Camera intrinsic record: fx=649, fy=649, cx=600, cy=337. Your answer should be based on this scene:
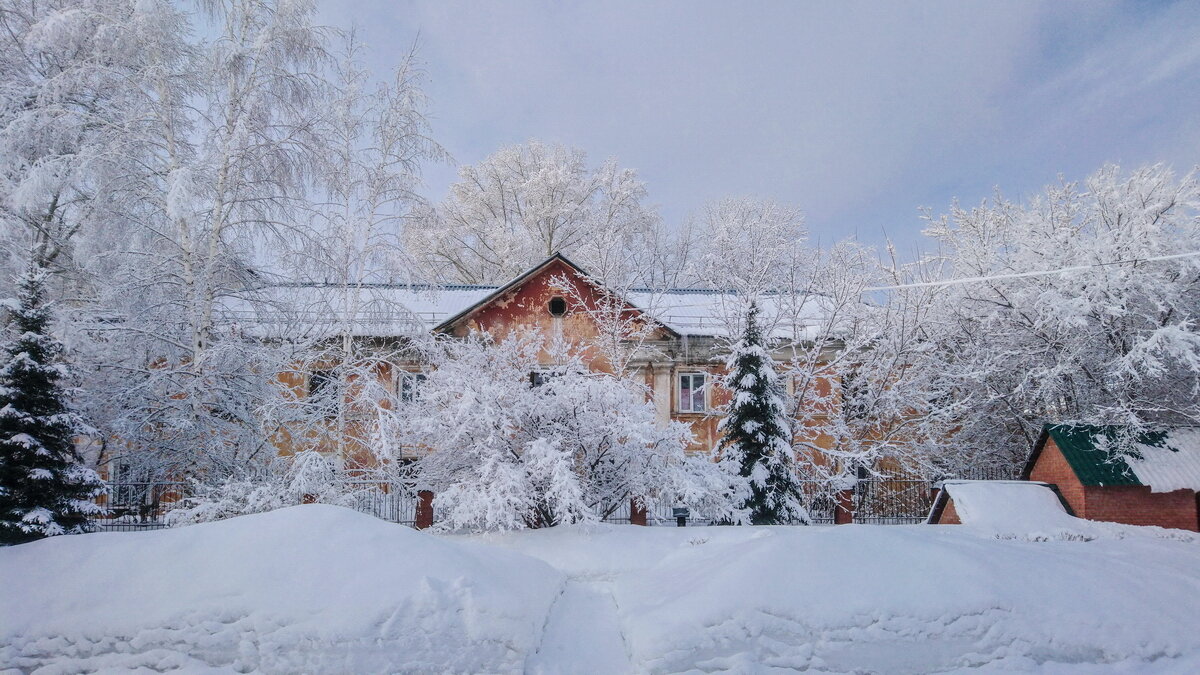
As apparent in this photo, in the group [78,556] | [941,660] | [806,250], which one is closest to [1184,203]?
[806,250]

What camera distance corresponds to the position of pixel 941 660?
5.71 metres

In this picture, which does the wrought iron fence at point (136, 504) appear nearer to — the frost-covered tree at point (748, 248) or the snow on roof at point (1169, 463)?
the frost-covered tree at point (748, 248)

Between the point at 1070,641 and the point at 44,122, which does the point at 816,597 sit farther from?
the point at 44,122

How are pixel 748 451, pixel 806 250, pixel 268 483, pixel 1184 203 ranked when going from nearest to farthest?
pixel 268 483 < pixel 748 451 < pixel 1184 203 < pixel 806 250

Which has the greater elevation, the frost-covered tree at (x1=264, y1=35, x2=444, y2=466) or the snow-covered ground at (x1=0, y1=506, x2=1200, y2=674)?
the frost-covered tree at (x1=264, y1=35, x2=444, y2=466)

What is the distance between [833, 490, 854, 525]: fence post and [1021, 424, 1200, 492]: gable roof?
4.38m

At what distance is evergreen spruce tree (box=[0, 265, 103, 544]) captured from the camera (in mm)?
9141

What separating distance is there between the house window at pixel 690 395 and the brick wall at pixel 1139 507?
11.0 m

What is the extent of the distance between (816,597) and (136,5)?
14.2 m

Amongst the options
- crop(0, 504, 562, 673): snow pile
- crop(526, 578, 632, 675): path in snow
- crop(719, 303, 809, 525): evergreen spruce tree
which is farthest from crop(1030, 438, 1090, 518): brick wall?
crop(0, 504, 562, 673): snow pile

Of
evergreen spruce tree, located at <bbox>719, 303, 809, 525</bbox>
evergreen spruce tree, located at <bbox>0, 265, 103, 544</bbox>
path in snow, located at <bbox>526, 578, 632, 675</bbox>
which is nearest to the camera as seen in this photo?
path in snow, located at <bbox>526, 578, 632, 675</bbox>

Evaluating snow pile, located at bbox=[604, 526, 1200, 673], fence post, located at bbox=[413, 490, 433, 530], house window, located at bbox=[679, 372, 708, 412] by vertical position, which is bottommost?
fence post, located at bbox=[413, 490, 433, 530]

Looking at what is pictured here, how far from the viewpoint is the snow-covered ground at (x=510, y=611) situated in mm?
5434

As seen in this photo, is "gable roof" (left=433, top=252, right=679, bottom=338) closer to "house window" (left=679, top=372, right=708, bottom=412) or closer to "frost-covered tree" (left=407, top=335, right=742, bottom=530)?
"house window" (left=679, top=372, right=708, bottom=412)
